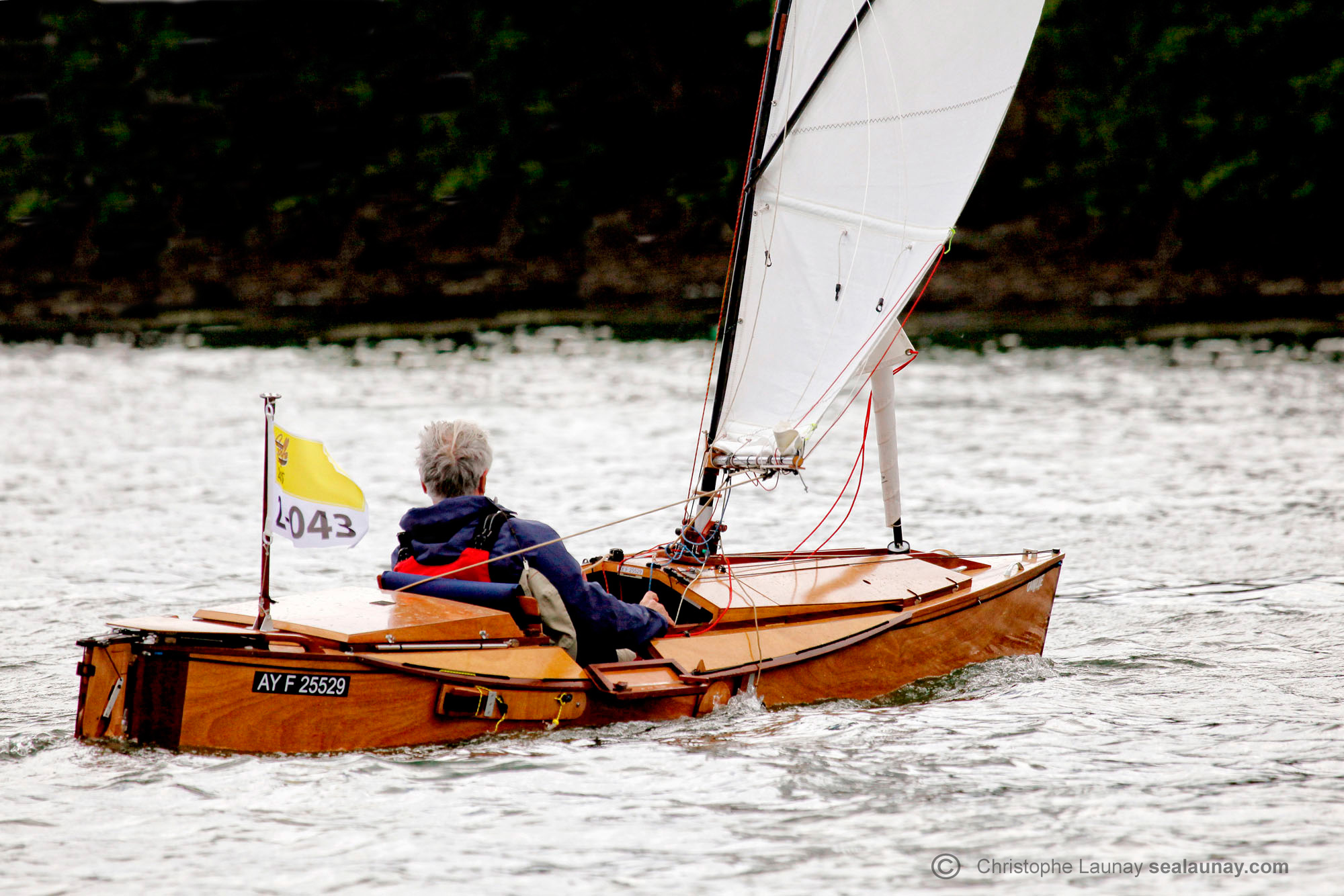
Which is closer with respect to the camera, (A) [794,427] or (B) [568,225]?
(A) [794,427]

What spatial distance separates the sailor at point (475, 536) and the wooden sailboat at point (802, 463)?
0.16 meters

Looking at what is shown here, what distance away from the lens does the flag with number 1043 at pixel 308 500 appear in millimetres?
6766

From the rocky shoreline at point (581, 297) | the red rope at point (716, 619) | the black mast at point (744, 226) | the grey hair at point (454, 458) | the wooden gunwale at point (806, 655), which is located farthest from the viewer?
the rocky shoreline at point (581, 297)

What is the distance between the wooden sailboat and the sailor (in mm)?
161

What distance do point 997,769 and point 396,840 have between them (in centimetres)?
317

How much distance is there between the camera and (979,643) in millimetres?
8906

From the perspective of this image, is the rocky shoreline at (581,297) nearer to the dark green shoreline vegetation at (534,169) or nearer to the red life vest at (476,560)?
the dark green shoreline vegetation at (534,169)

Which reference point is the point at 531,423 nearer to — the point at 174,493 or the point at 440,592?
the point at 174,493

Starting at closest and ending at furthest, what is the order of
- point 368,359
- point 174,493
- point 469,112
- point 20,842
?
point 20,842, point 174,493, point 368,359, point 469,112

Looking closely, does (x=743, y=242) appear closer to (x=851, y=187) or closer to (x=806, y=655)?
(x=851, y=187)

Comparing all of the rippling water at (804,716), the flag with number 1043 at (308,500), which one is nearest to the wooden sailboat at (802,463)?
the rippling water at (804,716)

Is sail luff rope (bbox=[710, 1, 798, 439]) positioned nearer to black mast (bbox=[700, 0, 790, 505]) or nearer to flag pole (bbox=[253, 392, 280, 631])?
black mast (bbox=[700, 0, 790, 505])

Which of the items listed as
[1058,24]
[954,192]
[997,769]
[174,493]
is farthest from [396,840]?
[1058,24]

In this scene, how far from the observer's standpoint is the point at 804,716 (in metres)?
7.96
